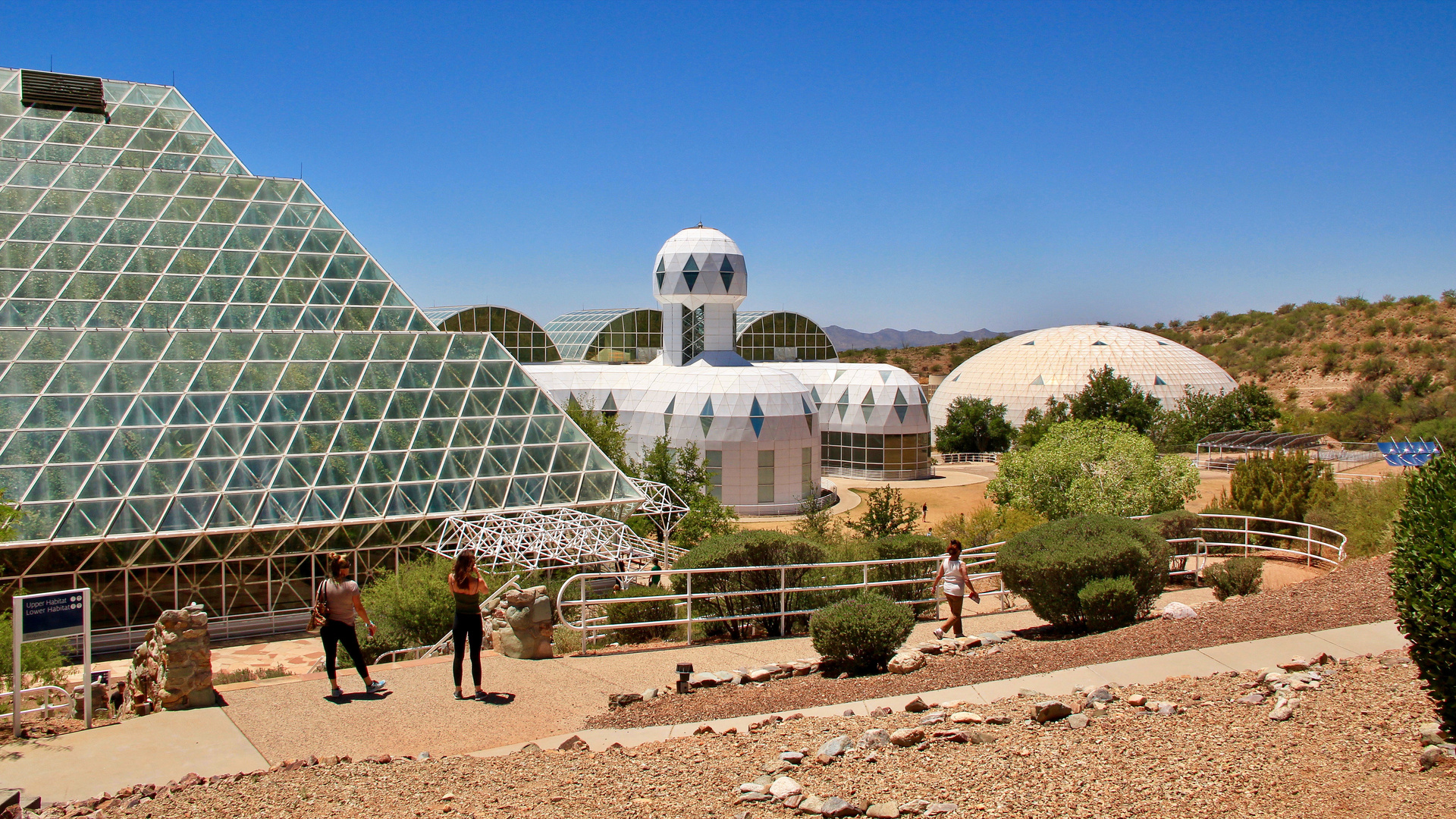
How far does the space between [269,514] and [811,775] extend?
15.6 m

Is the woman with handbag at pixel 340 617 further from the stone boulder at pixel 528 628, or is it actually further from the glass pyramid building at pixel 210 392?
the glass pyramid building at pixel 210 392

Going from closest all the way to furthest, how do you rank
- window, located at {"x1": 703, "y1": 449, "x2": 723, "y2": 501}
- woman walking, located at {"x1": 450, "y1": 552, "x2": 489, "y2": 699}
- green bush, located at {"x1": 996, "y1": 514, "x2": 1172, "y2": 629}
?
1. woman walking, located at {"x1": 450, "y1": 552, "x2": 489, "y2": 699}
2. green bush, located at {"x1": 996, "y1": 514, "x2": 1172, "y2": 629}
3. window, located at {"x1": 703, "y1": 449, "x2": 723, "y2": 501}

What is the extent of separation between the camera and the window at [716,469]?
123ft

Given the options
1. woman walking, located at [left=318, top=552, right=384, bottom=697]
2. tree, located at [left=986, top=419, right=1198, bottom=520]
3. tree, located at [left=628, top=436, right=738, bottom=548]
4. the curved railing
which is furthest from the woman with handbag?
tree, located at [left=986, top=419, right=1198, bottom=520]

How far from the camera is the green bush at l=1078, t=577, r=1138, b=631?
39.5ft

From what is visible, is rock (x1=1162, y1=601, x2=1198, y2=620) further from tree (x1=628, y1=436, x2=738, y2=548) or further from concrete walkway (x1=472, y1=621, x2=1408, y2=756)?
tree (x1=628, y1=436, x2=738, y2=548)

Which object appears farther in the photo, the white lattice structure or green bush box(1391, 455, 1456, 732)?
the white lattice structure

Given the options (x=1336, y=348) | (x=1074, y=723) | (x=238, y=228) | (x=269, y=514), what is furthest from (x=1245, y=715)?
(x=1336, y=348)

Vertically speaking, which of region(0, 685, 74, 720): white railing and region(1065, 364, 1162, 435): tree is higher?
region(1065, 364, 1162, 435): tree

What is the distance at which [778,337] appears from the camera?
180 feet

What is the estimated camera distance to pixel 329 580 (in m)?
10.4

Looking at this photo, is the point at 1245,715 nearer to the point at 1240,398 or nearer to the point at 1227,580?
the point at 1227,580

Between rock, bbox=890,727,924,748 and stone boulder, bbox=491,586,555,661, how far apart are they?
5785 millimetres

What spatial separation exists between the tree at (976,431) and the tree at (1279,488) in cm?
2855
